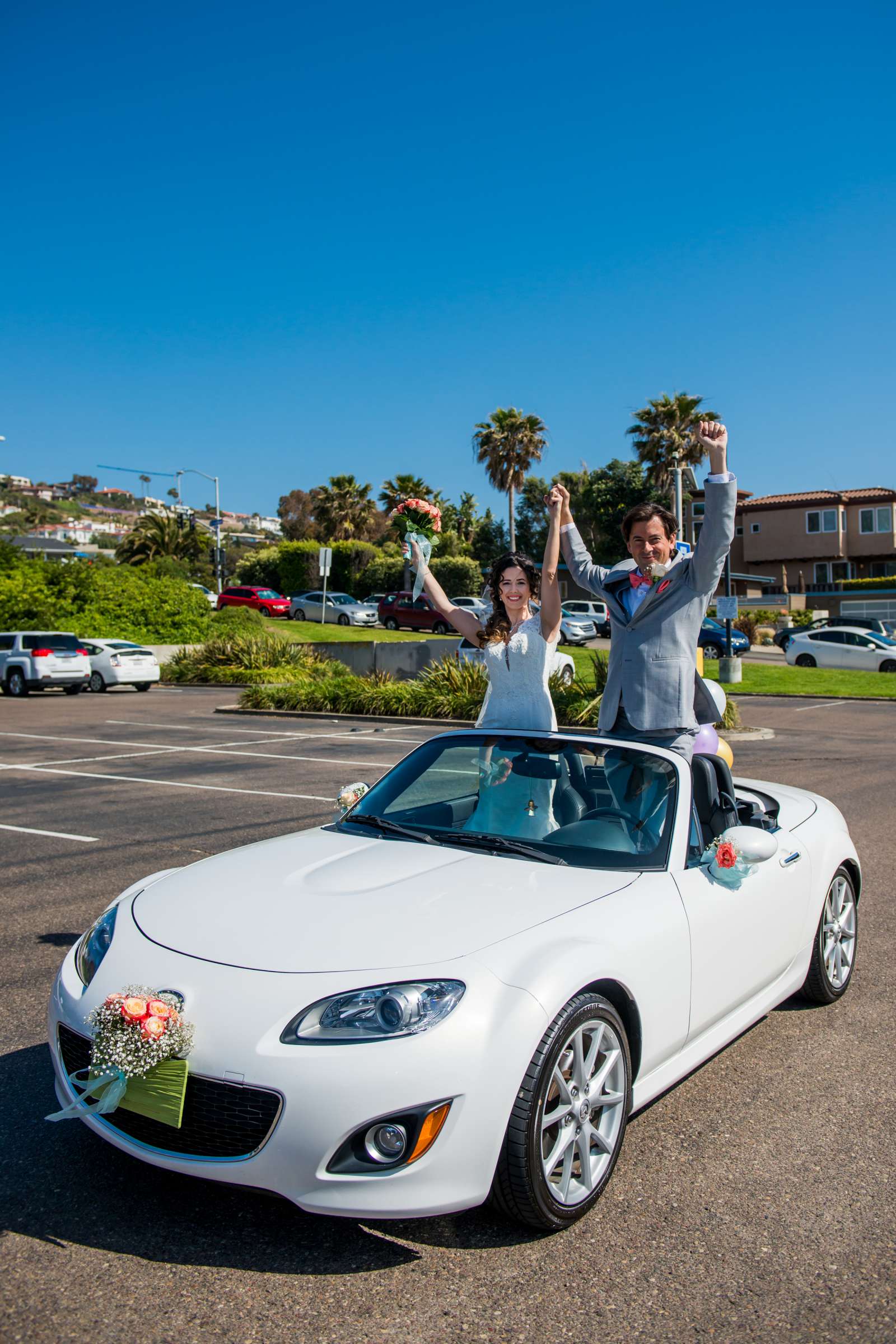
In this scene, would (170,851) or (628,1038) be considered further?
(170,851)

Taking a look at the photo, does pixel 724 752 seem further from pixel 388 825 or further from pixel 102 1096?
pixel 102 1096

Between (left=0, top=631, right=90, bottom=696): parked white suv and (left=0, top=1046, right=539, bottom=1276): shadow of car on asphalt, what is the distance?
2554 cm

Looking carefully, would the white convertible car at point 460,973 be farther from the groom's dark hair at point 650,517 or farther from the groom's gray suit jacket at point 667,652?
the groom's dark hair at point 650,517

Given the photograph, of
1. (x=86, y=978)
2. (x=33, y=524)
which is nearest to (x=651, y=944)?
(x=86, y=978)

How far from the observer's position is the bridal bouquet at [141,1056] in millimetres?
2752

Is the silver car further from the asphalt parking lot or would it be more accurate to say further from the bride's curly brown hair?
the asphalt parking lot

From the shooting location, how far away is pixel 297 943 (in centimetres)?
303

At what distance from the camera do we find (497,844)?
3.76 meters

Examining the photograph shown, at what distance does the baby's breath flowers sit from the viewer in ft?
9.05

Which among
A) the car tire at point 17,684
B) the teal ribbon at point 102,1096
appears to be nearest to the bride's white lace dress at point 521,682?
the teal ribbon at point 102,1096

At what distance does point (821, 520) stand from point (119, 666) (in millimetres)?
50193

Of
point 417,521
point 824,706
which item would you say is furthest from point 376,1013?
point 824,706

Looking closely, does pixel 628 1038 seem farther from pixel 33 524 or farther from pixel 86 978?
pixel 33 524

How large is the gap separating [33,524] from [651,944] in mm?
185218
